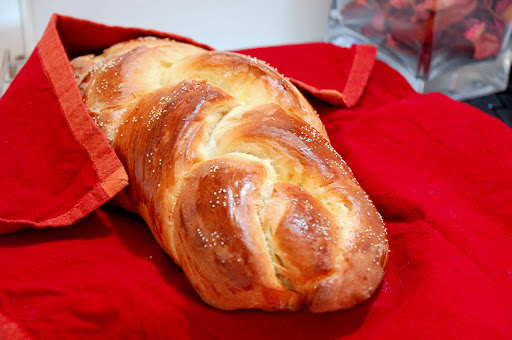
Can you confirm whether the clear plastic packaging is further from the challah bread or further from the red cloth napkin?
the challah bread

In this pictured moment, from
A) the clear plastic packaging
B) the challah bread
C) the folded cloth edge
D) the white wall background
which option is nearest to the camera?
the challah bread

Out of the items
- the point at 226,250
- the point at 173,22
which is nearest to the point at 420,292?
the point at 226,250

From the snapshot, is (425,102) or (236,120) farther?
(425,102)

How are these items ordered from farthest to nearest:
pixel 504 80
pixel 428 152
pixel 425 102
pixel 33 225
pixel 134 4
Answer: pixel 134 4 < pixel 504 80 < pixel 425 102 < pixel 428 152 < pixel 33 225

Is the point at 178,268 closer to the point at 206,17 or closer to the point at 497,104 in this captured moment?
the point at 497,104

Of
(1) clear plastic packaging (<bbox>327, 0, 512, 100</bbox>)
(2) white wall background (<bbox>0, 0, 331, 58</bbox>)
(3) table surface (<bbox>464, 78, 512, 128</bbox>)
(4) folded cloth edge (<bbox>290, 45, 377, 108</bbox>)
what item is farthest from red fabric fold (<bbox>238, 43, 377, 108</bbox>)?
(2) white wall background (<bbox>0, 0, 331, 58</bbox>)

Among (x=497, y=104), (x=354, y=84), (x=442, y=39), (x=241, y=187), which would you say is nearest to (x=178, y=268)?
(x=241, y=187)

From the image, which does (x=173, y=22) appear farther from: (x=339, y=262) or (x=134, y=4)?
(x=339, y=262)
